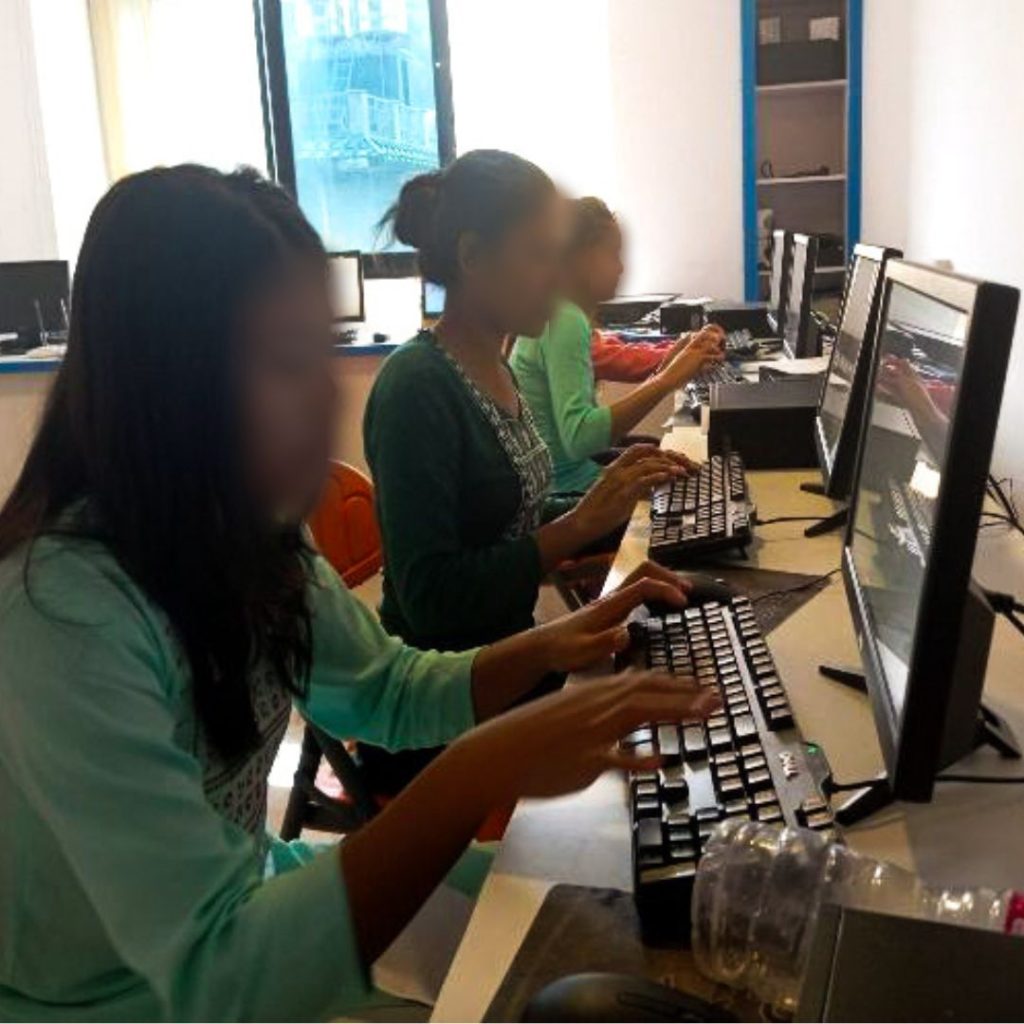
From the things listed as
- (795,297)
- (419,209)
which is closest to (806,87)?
(795,297)

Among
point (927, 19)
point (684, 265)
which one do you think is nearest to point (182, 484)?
point (927, 19)

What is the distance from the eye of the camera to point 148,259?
2.61ft

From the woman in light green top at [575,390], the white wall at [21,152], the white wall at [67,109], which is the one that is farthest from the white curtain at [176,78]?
the woman in light green top at [575,390]

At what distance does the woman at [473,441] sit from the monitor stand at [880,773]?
0.47m

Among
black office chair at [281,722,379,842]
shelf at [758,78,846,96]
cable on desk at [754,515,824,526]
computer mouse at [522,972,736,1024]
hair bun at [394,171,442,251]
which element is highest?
shelf at [758,78,846,96]

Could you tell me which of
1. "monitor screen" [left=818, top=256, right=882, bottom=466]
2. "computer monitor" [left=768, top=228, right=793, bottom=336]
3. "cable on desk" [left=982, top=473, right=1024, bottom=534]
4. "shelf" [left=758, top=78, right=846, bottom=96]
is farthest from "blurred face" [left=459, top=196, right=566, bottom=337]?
"shelf" [left=758, top=78, right=846, bottom=96]

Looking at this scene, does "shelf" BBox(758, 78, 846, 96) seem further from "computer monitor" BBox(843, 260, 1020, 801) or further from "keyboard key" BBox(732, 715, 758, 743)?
"keyboard key" BBox(732, 715, 758, 743)

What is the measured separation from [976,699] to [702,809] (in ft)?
0.87

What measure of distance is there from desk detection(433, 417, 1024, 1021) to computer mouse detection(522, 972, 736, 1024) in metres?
0.07

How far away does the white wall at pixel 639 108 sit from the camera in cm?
460

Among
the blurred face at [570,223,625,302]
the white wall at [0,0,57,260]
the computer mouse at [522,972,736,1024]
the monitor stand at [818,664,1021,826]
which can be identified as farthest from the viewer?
the white wall at [0,0,57,260]

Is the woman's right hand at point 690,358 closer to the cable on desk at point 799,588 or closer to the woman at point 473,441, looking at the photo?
the woman at point 473,441

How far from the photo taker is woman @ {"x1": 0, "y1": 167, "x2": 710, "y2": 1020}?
728 mm

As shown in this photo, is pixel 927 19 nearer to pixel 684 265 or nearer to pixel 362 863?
pixel 684 265
